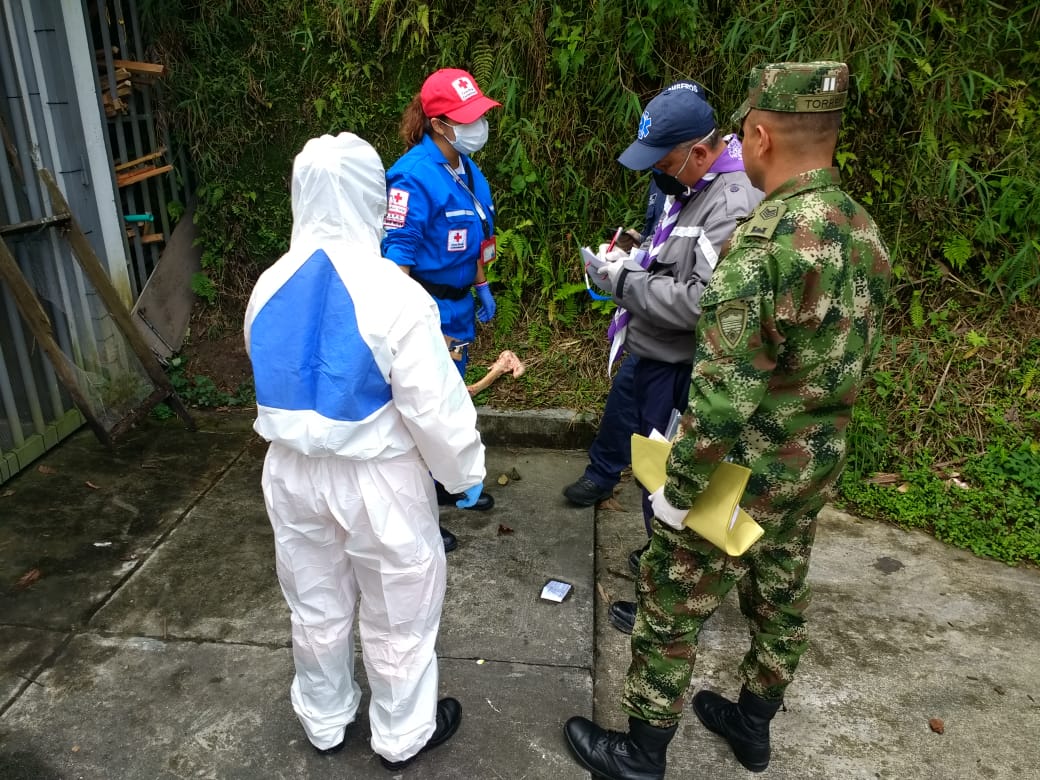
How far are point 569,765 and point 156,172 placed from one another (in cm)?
445

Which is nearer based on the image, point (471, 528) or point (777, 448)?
point (777, 448)

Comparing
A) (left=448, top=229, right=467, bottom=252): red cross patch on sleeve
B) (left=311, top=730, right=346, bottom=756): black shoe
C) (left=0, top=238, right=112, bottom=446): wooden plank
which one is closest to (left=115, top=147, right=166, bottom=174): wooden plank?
(left=0, top=238, right=112, bottom=446): wooden plank

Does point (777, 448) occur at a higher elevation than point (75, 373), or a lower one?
higher

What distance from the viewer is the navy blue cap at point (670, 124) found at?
103 inches

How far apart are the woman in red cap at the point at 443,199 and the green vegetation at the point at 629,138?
4.93ft

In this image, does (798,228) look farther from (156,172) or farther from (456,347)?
(156,172)

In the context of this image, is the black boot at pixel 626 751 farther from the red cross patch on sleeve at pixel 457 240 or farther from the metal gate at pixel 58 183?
the metal gate at pixel 58 183

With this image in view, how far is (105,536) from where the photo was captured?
3.64m

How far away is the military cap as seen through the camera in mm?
1846

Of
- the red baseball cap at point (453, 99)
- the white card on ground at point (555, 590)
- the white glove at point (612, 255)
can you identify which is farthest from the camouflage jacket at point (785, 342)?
the red baseball cap at point (453, 99)

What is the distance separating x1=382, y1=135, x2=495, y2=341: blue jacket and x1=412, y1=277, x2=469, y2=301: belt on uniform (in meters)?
0.01

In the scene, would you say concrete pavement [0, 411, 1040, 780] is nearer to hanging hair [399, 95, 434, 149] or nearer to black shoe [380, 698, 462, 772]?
black shoe [380, 698, 462, 772]

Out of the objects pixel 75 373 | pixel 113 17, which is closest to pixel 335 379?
pixel 75 373

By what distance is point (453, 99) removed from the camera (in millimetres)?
3133
